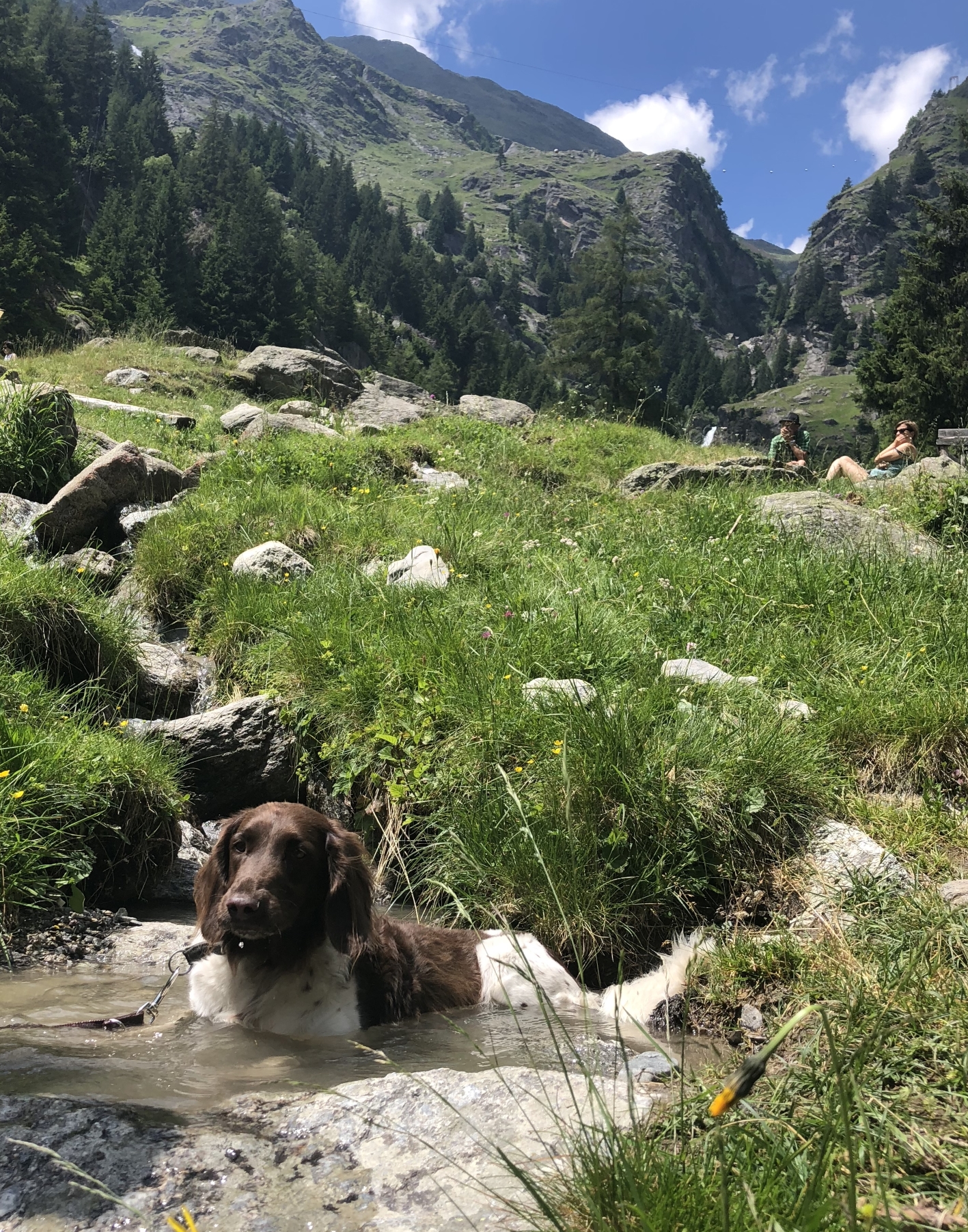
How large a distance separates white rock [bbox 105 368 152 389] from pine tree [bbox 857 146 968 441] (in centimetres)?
2376

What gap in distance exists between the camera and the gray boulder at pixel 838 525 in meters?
7.50

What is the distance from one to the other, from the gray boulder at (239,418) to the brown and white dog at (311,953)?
11.5 metres

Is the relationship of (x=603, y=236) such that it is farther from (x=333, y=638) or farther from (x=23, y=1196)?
(x=23, y=1196)

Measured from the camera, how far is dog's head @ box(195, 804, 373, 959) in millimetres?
3365

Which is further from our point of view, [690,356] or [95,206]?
[690,356]

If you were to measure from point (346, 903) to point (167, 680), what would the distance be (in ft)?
11.8

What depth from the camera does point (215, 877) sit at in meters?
3.69

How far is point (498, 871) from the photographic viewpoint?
4141mm

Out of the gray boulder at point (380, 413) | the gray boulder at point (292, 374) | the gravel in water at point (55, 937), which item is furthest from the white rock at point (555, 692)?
the gray boulder at point (292, 374)

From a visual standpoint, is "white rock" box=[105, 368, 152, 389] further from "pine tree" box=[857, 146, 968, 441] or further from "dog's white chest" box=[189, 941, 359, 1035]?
"pine tree" box=[857, 146, 968, 441]

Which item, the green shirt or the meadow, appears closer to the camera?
the meadow

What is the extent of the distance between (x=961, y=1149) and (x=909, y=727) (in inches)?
116

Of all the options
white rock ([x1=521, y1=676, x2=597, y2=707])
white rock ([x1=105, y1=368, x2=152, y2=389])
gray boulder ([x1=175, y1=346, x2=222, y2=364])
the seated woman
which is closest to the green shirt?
the seated woman

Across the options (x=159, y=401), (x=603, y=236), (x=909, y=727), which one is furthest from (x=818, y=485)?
(x=603, y=236)
